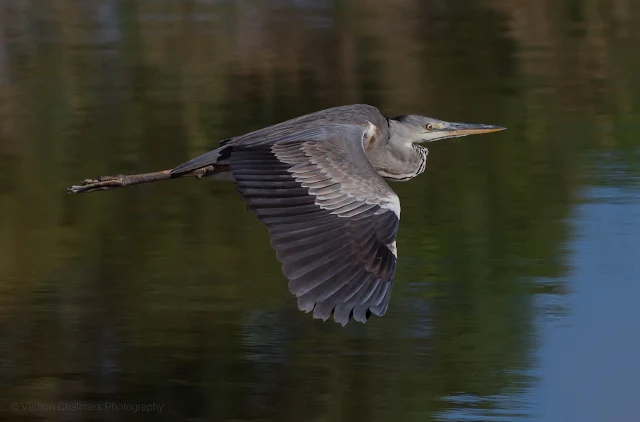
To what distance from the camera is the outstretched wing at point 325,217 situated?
566cm

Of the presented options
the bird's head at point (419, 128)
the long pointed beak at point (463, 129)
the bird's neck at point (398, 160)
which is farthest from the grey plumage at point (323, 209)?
the long pointed beak at point (463, 129)

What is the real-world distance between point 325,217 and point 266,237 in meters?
4.04

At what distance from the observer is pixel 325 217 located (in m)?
6.04

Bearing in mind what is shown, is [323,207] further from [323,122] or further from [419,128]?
[419,128]

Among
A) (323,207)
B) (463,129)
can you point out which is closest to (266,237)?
(463,129)

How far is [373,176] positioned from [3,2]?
14767mm

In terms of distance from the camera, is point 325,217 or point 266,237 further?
point 266,237

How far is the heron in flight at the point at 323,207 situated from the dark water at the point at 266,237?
1396 mm

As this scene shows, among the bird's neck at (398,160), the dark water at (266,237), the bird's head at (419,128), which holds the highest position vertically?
the bird's head at (419,128)

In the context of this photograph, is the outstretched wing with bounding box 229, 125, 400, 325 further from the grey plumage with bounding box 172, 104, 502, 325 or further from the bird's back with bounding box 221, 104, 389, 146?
the bird's back with bounding box 221, 104, 389, 146

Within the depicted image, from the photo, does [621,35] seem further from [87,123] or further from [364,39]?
[87,123]

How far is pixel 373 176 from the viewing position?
6336mm

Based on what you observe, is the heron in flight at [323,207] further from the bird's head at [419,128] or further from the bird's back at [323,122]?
the bird's head at [419,128]

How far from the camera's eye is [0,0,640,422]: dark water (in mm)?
7645
